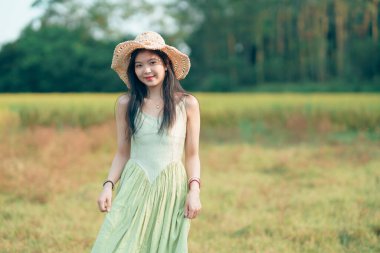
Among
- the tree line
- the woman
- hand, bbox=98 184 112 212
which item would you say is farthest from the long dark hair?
the tree line

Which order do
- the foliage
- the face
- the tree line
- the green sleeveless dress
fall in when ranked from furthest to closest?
1. the tree line
2. the foliage
3. the face
4. the green sleeveless dress

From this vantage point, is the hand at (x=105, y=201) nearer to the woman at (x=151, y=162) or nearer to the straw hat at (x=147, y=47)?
the woman at (x=151, y=162)

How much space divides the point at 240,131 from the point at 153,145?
1032cm

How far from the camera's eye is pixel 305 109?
504 inches

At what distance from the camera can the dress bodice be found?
2.19 metres

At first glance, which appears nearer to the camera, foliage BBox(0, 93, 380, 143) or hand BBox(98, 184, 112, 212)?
hand BBox(98, 184, 112, 212)

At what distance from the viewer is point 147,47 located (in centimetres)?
218

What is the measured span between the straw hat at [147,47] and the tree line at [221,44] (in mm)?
24943

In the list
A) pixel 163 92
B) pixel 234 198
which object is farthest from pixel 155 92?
pixel 234 198

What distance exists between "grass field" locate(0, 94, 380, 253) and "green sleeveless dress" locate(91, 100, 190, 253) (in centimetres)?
168

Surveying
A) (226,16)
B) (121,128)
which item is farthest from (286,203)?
(226,16)

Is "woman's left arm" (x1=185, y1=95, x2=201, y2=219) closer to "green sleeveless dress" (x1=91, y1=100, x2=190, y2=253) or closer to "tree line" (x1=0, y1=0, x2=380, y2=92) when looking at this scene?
"green sleeveless dress" (x1=91, y1=100, x2=190, y2=253)

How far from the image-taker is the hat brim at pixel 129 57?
222 cm

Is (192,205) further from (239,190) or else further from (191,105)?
(239,190)
